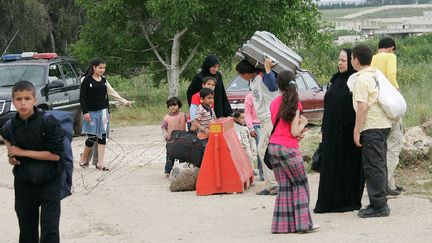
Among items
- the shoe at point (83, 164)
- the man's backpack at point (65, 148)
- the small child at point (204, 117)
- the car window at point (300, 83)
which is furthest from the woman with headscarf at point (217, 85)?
the car window at point (300, 83)

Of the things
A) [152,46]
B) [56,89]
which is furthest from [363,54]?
[152,46]

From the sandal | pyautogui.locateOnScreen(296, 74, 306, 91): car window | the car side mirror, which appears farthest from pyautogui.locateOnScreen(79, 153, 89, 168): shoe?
pyautogui.locateOnScreen(296, 74, 306, 91): car window

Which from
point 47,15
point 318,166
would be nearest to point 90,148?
point 318,166

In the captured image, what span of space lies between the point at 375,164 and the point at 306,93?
11987 millimetres

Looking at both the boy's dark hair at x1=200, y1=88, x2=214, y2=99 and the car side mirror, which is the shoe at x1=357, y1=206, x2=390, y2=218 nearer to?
the boy's dark hair at x1=200, y1=88, x2=214, y2=99

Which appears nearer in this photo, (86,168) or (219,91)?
(219,91)

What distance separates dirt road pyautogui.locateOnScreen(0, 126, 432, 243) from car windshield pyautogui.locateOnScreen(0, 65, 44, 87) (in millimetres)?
6442

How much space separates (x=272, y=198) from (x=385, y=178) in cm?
208

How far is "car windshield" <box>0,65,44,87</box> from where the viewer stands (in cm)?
2041

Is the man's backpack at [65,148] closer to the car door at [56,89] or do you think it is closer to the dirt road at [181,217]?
the dirt road at [181,217]

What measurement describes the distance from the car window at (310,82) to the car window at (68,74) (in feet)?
17.8

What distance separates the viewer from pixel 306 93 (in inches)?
847

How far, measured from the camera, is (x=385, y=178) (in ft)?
31.7

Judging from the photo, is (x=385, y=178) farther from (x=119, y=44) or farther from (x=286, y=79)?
(x=119, y=44)
